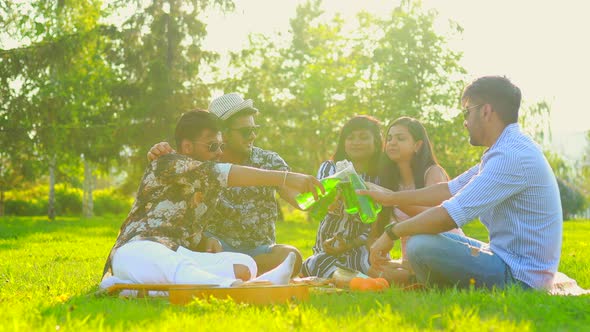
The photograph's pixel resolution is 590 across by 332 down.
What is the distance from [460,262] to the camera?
5.18 m

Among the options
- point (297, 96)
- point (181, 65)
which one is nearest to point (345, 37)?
point (297, 96)

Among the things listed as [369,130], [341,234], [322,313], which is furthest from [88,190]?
[322,313]

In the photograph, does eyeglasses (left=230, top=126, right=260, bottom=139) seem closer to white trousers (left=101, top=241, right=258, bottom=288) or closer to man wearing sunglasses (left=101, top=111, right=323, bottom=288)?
man wearing sunglasses (left=101, top=111, right=323, bottom=288)

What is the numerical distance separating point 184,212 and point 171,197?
0.16m

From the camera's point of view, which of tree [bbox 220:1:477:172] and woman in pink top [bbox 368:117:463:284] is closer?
woman in pink top [bbox 368:117:463:284]

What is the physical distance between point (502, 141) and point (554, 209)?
0.63 meters

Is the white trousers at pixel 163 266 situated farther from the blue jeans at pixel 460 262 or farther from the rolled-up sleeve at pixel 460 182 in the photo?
the rolled-up sleeve at pixel 460 182

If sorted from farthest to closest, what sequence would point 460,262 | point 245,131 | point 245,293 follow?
point 245,131 < point 460,262 < point 245,293

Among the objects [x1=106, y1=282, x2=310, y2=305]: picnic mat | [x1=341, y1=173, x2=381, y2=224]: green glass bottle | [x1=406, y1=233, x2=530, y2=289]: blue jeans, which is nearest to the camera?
[x1=106, y1=282, x2=310, y2=305]: picnic mat

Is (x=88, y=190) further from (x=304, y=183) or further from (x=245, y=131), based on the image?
(x=304, y=183)

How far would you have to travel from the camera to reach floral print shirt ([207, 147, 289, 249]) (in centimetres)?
720

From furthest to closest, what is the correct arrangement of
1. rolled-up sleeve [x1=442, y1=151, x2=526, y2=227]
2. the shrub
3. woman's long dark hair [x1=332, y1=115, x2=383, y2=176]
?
the shrub
woman's long dark hair [x1=332, y1=115, x2=383, y2=176]
rolled-up sleeve [x1=442, y1=151, x2=526, y2=227]

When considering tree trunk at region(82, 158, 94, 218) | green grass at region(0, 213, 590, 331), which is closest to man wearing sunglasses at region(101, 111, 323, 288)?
green grass at region(0, 213, 590, 331)

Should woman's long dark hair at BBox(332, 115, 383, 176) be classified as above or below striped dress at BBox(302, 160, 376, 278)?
above
